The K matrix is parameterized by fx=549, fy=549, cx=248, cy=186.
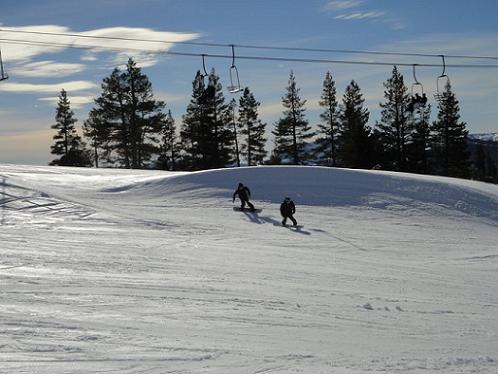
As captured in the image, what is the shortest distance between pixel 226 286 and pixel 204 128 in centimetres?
4367

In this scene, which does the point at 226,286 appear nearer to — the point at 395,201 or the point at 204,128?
the point at 395,201

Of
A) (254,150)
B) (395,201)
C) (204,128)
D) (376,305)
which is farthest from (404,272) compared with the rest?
(254,150)

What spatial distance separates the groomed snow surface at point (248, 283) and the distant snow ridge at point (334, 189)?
0.51ft

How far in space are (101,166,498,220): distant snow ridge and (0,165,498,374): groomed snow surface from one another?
154mm

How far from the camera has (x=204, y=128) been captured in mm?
54625

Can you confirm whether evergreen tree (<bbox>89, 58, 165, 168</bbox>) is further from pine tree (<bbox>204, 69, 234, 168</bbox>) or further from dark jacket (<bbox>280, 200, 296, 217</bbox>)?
dark jacket (<bbox>280, 200, 296, 217</bbox>)

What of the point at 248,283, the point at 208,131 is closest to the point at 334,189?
the point at 248,283

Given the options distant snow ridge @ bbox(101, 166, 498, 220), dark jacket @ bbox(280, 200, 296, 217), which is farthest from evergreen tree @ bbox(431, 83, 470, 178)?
dark jacket @ bbox(280, 200, 296, 217)

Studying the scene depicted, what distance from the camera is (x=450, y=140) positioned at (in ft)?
188

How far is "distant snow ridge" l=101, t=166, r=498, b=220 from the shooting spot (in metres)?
26.5

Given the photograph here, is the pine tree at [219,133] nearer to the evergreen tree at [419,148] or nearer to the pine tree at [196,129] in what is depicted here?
the pine tree at [196,129]

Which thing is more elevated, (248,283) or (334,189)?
(334,189)

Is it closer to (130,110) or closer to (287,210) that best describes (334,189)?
(287,210)

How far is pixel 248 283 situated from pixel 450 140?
164ft
